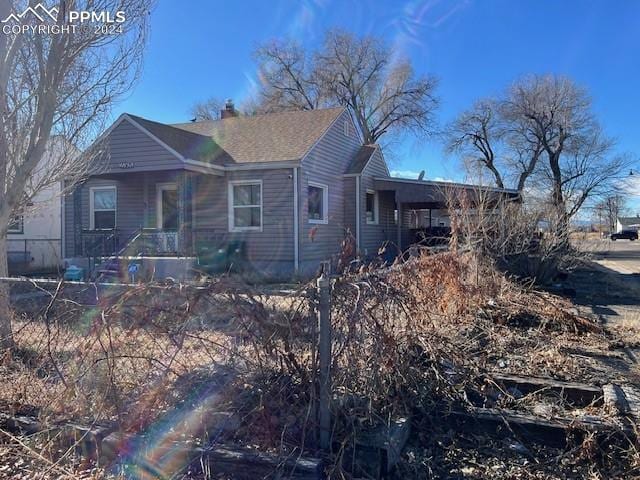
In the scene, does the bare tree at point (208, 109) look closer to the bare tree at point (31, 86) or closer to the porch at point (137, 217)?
the porch at point (137, 217)

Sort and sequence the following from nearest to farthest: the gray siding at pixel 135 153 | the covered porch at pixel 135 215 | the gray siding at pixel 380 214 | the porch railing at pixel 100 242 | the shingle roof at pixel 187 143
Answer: the gray siding at pixel 135 153 < the covered porch at pixel 135 215 < the shingle roof at pixel 187 143 < the porch railing at pixel 100 242 < the gray siding at pixel 380 214

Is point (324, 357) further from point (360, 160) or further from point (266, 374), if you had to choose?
point (360, 160)

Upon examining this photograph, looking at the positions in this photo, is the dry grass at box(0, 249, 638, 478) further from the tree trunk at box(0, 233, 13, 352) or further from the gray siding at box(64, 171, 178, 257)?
the gray siding at box(64, 171, 178, 257)

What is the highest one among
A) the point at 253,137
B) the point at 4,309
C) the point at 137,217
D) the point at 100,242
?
the point at 253,137

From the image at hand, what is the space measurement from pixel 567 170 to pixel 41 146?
3721cm

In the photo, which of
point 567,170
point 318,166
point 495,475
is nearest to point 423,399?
point 495,475

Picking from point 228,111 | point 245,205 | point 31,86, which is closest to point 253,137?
point 245,205

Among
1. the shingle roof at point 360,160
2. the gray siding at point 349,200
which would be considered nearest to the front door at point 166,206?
the gray siding at point 349,200

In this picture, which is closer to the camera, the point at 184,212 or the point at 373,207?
the point at 184,212

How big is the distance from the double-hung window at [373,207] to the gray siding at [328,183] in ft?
5.08

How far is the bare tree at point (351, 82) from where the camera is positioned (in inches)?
1467

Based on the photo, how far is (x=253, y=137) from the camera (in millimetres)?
16203

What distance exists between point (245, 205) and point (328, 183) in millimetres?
3019

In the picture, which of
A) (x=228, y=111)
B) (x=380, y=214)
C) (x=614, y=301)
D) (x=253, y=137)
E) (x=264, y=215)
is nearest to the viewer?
(x=614, y=301)
